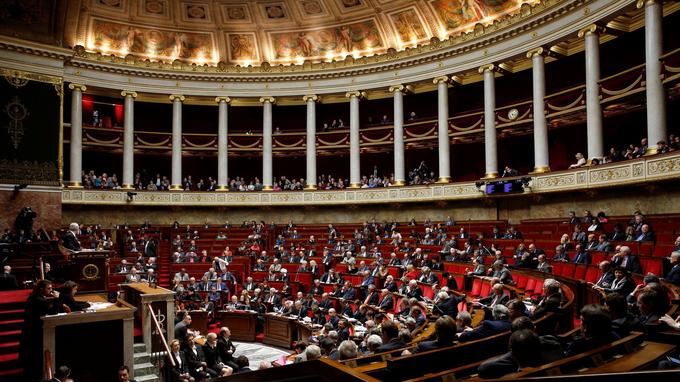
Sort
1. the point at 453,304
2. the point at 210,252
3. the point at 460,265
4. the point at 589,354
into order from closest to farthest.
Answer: the point at 589,354 → the point at 453,304 → the point at 460,265 → the point at 210,252

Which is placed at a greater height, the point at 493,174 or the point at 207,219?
the point at 493,174

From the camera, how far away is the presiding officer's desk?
779 cm

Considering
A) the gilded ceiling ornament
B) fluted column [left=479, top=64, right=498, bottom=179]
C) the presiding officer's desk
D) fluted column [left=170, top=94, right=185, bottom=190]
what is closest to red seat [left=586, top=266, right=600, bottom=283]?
the presiding officer's desk

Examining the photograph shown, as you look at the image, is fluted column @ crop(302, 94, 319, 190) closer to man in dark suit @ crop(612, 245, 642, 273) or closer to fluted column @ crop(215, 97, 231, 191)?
fluted column @ crop(215, 97, 231, 191)

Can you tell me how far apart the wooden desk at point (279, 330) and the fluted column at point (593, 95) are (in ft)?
39.4

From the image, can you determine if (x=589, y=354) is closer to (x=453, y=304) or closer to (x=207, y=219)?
(x=453, y=304)

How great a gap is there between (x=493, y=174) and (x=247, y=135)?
1406 cm

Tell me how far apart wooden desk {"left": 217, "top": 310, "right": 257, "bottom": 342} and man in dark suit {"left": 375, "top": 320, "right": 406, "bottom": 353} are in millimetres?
10601

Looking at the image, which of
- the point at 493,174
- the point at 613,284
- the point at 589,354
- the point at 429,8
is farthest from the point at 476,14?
the point at 589,354

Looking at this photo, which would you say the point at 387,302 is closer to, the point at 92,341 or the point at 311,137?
the point at 92,341

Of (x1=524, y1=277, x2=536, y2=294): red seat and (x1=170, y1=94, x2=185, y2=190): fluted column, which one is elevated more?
(x1=170, y1=94, x2=185, y2=190): fluted column

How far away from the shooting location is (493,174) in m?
22.1

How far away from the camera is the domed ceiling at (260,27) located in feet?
83.5

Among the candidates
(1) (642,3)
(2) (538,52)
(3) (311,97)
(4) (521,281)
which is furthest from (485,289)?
(3) (311,97)
